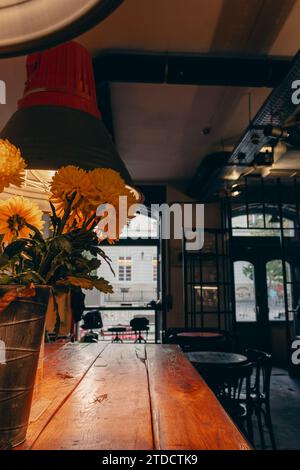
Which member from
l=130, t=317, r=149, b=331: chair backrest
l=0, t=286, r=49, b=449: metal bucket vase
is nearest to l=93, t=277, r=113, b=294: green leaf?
l=0, t=286, r=49, b=449: metal bucket vase

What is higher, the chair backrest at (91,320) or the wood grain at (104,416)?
the wood grain at (104,416)

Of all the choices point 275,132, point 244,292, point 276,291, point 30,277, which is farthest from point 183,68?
point 276,291

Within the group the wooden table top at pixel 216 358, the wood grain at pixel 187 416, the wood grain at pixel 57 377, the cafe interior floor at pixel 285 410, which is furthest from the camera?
the cafe interior floor at pixel 285 410

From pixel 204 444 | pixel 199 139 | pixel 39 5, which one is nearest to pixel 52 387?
pixel 204 444

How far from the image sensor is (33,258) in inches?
33.3

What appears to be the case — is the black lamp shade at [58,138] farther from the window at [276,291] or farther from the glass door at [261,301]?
the window at [276,291]

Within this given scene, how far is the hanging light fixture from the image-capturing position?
1323 mm

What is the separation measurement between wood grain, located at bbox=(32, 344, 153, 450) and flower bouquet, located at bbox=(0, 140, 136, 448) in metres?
0.11

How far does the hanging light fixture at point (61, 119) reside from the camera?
132 cm

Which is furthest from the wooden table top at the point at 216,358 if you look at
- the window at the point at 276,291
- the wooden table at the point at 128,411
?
the window at the point at 276,291

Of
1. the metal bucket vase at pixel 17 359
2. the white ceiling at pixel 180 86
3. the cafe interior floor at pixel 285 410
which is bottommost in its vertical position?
the cafe interior floor at pixel 285 410

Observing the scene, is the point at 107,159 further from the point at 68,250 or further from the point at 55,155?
the point at 68,250

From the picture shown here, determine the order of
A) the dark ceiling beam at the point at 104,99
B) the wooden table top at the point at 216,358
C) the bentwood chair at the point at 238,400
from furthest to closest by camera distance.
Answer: the dark ceiling beam at the point at 104,99, the wooden table top at the point at 216,358, the bentwood chair at the point at 238,400

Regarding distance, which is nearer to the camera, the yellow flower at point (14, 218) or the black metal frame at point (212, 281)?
the yellow flower at point (14, 218)
